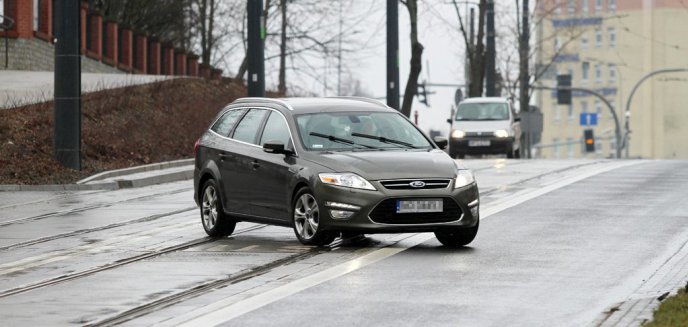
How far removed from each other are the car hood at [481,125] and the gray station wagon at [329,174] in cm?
Answer: 2564

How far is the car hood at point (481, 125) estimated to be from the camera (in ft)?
145

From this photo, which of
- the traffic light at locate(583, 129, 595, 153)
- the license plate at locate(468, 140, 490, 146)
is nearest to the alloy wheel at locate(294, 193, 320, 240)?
the license plate at locate(468, 140, 490, 146)

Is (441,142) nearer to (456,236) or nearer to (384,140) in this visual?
(384,140)

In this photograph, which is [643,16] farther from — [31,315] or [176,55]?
[31,315]

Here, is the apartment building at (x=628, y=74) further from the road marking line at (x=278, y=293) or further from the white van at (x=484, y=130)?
the road marking line at (x=278, y=293)

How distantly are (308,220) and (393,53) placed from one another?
101ft

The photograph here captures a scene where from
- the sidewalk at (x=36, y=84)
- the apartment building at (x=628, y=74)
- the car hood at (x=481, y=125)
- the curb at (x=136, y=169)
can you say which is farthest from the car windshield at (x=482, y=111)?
the apartment building at (x=628, y=74)

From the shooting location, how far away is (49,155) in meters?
31.5

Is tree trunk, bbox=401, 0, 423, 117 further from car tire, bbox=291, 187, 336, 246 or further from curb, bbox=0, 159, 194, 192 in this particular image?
car tire, bbox=291, 187, 336, 246

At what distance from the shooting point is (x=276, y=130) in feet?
57.1

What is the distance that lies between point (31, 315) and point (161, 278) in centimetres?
241

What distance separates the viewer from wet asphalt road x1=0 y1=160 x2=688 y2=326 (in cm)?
1127

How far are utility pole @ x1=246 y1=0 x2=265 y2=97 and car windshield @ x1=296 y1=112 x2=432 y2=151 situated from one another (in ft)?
59.4

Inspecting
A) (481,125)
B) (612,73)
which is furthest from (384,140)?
(612,73)
